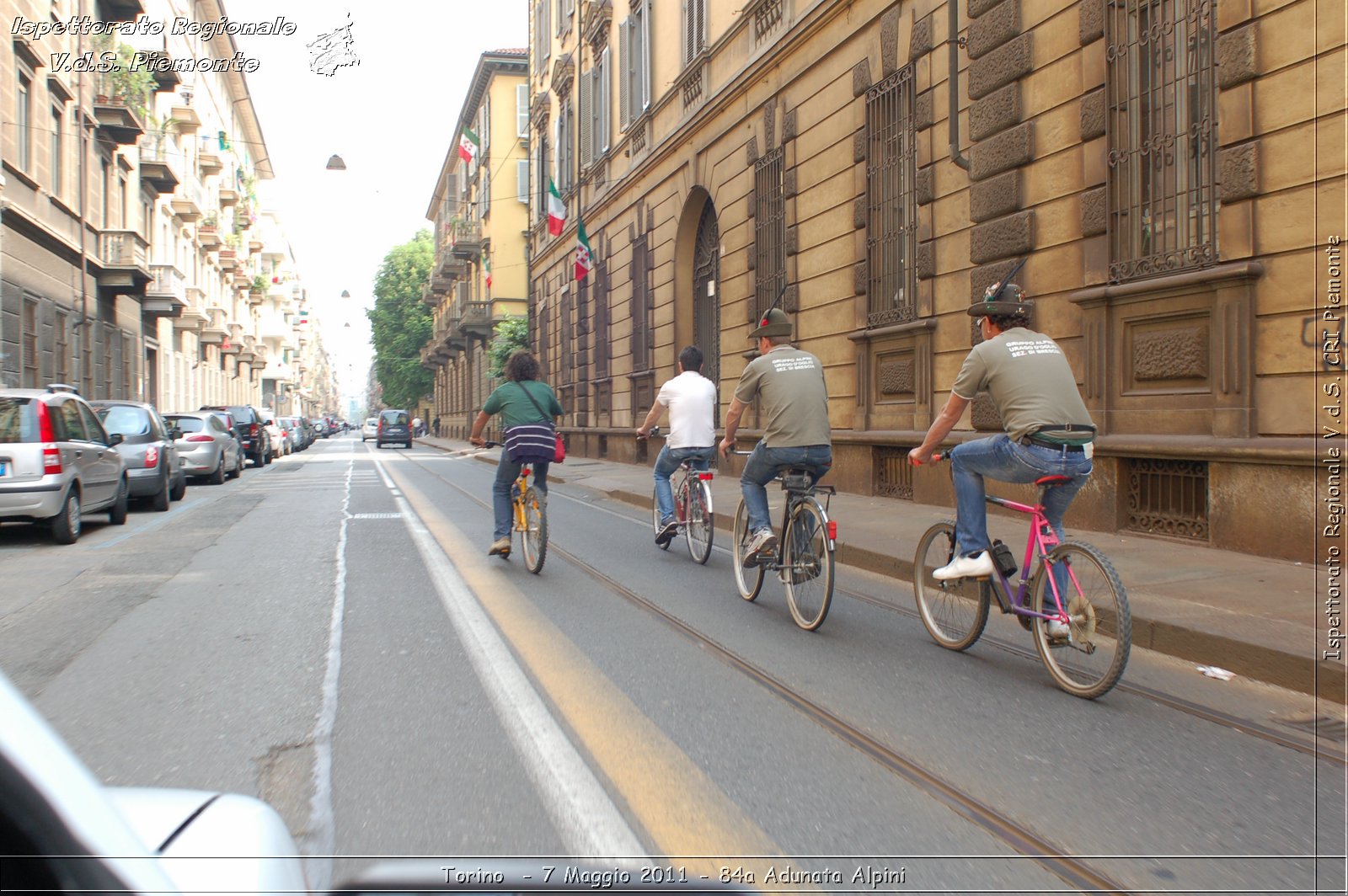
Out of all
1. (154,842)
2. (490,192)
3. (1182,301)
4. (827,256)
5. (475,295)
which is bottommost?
(154,842)

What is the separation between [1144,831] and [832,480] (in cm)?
1151

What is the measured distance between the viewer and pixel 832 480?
A: 14602 mm

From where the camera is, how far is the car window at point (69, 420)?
1133cm

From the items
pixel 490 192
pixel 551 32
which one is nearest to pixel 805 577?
pixel 551 32

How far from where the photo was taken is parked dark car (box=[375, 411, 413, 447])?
52.8m

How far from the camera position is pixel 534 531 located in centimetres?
838

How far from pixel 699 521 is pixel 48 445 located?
6.94m

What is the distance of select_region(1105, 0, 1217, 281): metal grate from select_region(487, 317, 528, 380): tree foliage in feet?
92.6

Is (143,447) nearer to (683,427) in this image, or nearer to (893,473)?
(683,427)

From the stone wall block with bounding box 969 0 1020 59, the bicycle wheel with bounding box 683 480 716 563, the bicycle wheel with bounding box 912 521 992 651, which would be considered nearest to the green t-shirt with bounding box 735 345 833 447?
the bicycle wheel with bounding box 912 521 992 651

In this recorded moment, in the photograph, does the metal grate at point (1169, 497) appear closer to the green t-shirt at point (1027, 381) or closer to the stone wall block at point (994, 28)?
the green t-shirt at point (1027, 381)

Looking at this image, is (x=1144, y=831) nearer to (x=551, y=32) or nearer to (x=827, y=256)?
(x=827, y=256)

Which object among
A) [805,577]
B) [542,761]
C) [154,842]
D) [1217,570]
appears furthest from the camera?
[1217,570]

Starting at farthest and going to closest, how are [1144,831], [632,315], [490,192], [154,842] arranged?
[490,192] < [632,315] < [1144,831] < [154,842]
